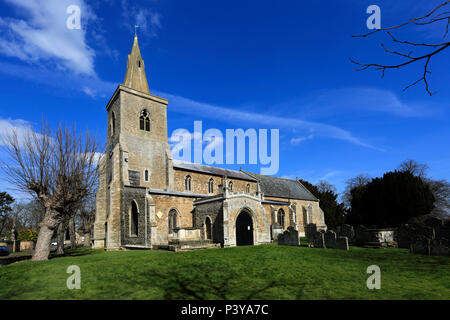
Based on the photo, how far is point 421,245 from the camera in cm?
1427

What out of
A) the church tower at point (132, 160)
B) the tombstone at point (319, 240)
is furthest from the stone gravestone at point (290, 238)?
the church tower at point (132, 160)

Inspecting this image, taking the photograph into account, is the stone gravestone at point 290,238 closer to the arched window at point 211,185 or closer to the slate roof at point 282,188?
the arched window at point 211,185

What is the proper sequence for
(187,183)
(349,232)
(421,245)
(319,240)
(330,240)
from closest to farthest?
(421,245), (330,240), (319,240), (349,232), (187,183)

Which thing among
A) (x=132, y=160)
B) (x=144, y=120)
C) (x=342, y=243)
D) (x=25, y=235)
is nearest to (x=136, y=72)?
(x=144, y=120)

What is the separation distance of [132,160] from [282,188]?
75.1ft

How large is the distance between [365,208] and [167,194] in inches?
870

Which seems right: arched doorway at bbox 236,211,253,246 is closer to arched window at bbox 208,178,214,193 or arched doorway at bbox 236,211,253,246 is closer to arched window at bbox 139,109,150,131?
arched window at bbox 208,178,214,193

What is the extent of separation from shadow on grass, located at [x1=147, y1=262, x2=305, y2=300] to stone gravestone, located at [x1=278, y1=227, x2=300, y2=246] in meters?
10.2

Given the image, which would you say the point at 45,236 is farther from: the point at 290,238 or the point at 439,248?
the point at 439,248

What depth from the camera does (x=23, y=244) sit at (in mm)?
35562

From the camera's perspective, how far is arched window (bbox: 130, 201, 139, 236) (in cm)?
2183
